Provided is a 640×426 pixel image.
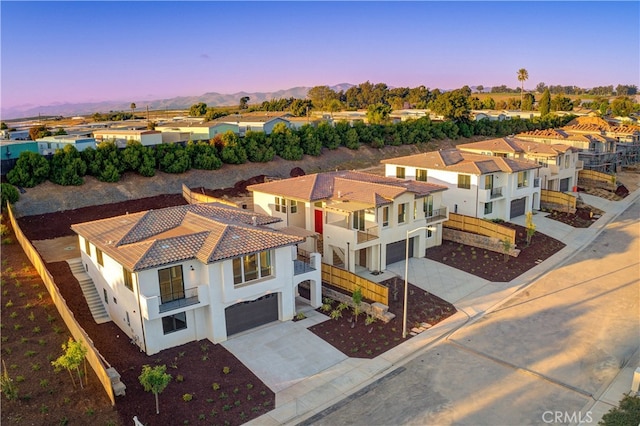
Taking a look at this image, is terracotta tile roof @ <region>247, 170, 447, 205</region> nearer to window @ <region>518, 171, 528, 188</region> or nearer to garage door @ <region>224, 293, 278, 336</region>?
garage door @ <region>224, 293, 278, 336</region>

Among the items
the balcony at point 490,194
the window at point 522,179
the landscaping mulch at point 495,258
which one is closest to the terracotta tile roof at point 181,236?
the landscaping mulch at point 495,258

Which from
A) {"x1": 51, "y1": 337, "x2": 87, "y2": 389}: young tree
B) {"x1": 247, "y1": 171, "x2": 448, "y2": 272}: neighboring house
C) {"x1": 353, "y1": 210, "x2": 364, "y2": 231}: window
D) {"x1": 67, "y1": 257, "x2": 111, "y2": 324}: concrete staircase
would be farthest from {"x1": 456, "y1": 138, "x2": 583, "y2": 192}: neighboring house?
{"x1": 51, "y1": 337, "x2": 87, "y2": 389}: young tree

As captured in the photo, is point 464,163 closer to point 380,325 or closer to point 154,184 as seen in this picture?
point 380,325

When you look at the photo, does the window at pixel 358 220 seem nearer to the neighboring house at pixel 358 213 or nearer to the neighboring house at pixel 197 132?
the neighboring house at pixel 358 213

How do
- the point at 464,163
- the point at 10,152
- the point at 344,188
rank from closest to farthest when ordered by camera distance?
the point at 344,188 → the point at 464,163 → the point at 10,152

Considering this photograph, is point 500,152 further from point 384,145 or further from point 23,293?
point 23,293

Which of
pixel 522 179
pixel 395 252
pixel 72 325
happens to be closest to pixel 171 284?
pixel 72 325
